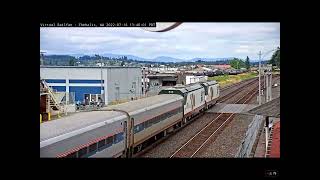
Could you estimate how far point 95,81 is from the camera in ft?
12.5

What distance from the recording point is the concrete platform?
13.7 ft

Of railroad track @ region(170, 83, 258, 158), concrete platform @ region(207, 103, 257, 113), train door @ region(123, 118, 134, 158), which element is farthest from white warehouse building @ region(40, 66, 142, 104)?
concrete platform @ region(207, 103, 257, 113)

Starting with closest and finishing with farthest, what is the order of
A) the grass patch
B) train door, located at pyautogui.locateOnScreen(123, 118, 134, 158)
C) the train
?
the train < train door, located at pyautogui.locateOnScreen(123, 118, 134, 158) < the grass patch

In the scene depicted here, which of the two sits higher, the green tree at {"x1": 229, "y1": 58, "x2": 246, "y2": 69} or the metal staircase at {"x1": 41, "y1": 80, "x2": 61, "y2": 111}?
the green tree at {"x1": 229, "y1": 58, "x2": 246, "y2": 69}

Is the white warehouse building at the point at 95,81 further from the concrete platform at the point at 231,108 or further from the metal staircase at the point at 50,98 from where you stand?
the concrete platform at the point at 231,108

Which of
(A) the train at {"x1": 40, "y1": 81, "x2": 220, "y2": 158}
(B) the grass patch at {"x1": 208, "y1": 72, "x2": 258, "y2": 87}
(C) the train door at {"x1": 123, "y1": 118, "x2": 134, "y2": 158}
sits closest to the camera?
(A) the train at {"x1": 40, "y1": 81, "x2": 220, "y2": 158}

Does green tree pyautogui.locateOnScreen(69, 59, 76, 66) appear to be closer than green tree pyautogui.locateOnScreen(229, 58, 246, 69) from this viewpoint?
Yes

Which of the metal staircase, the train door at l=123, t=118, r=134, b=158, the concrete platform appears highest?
the metal staircase

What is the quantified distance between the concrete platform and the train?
57mm

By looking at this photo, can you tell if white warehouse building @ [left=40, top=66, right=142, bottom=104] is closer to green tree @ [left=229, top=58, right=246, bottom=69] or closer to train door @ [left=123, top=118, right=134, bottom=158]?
train door @ [left=123, top=118, right=134, bottom=158]
